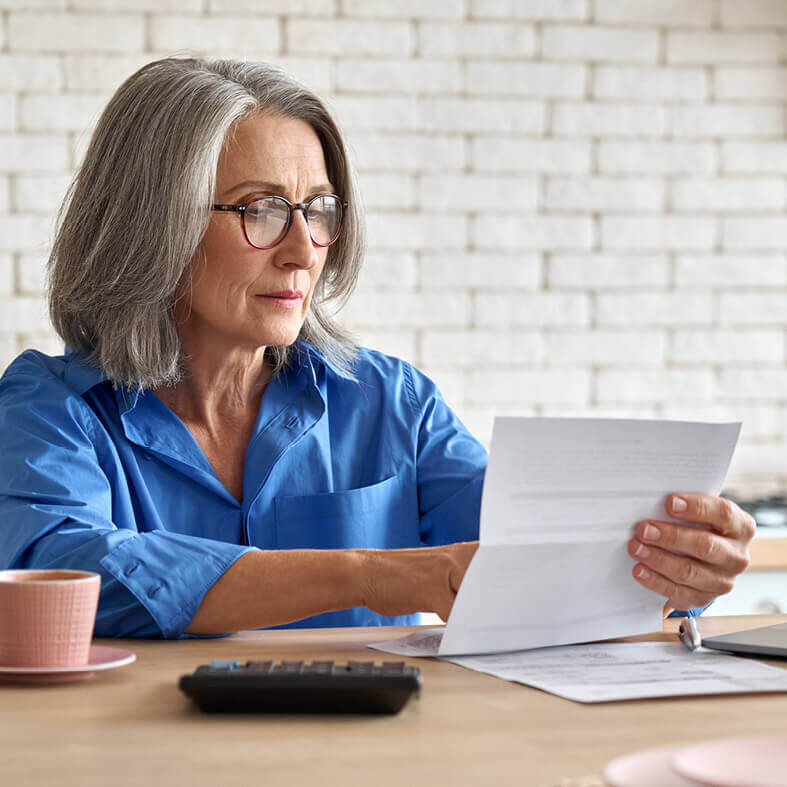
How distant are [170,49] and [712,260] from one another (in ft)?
5.14

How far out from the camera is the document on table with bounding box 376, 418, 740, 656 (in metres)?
1.19

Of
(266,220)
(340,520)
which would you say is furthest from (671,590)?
(266,220)

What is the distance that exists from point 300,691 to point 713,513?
60cm

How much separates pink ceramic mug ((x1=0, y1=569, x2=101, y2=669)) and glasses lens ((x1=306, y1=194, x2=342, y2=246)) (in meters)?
0.92

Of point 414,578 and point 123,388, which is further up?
point 123,388

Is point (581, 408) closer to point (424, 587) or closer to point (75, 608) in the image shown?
point (424, 587)

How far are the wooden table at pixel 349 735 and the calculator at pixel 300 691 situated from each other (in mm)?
12

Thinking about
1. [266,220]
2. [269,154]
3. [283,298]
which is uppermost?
[269,154]

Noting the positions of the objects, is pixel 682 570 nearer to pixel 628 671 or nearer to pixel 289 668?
pixel 628 671

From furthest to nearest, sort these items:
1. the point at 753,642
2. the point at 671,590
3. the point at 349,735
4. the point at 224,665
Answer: the point at 671,590, the point at 753,642, the point at 224,665, the point at 349,735

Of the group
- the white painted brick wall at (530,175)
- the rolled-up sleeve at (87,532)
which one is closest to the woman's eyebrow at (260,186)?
the rolled-up sleeve at (87,532)

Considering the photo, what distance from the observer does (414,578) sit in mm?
1368

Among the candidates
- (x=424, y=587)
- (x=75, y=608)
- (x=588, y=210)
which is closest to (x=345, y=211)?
(x=424, y=587)

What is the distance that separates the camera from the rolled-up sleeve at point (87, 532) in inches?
53.4
